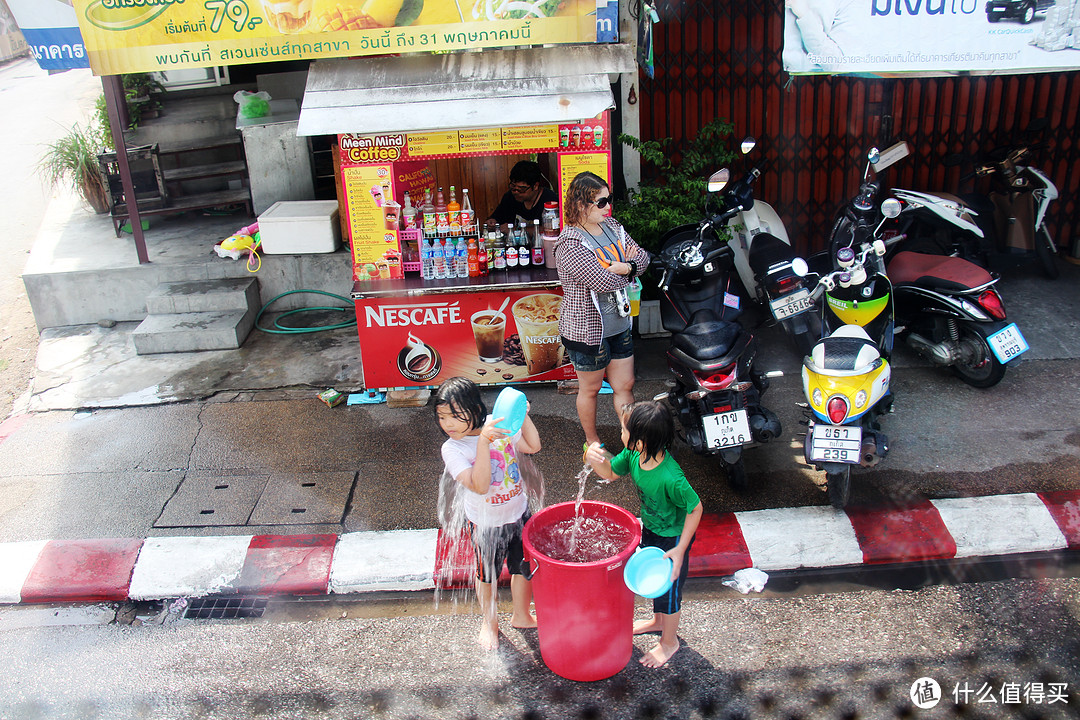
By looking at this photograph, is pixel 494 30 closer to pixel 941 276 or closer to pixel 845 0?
pixel 845 0

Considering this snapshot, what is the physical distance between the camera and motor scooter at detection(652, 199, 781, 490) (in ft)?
15.1

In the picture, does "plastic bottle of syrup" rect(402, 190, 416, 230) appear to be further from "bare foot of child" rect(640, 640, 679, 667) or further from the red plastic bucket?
"bare foot of child" rect(640, 640, 679, 667)

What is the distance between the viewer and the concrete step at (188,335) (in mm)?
7086

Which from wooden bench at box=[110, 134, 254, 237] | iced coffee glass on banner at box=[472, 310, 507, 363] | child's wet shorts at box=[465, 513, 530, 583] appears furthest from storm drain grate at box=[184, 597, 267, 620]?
wooden bench at box=[110, 134, 254, 237]

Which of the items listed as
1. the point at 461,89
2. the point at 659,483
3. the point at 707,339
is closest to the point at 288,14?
the point at 461,89

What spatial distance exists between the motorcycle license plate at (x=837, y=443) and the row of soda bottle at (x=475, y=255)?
8.62 feet

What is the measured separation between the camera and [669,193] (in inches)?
260

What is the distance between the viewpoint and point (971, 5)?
5.64 metres

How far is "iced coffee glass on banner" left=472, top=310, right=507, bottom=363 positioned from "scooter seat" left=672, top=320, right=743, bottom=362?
4.94ft

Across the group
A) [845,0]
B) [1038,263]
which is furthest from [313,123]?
[1038,263]

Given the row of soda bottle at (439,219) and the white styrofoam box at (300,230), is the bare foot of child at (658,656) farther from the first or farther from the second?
the white styrofoam box at (300,230)

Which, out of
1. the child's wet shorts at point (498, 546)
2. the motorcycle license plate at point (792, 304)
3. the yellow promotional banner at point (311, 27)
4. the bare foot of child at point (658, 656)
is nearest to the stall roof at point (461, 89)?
the yellow promotional banner at point (311, 27)

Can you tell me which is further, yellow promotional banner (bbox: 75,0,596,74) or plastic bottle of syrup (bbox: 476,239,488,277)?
plastic bottle of syrup (bbox: 476,239,488,277)

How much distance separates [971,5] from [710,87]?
7.40 feet
